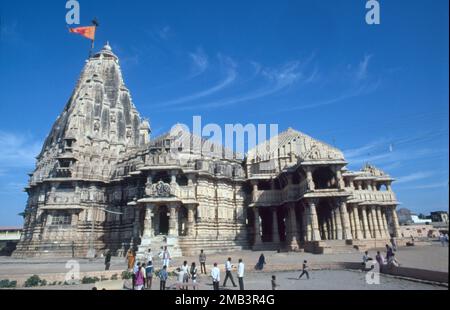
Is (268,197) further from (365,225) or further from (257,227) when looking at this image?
(365,225)

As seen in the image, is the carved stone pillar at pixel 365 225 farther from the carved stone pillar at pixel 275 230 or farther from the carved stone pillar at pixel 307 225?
the carved stone pillar at pixel 307 225

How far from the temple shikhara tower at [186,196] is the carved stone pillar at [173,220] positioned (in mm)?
123

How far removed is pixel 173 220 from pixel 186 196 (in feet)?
13.6

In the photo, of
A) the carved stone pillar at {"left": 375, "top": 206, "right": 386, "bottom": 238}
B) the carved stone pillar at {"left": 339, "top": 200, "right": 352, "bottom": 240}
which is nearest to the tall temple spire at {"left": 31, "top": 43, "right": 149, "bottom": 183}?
the carved stone pillar at {"left": 339, "top": 200, "right": 352, "bottom": 240}

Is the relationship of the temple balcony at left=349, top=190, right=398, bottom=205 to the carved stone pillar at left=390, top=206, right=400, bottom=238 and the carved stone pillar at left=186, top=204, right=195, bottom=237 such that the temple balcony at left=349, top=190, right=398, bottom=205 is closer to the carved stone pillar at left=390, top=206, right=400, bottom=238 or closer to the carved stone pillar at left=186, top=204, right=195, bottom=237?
the carved stone pillar at left=390, top=206, right=400, bottom=238

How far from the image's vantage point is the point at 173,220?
123ft

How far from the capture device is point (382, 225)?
49.6 metres

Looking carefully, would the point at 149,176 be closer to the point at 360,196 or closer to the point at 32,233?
the point at 32,233

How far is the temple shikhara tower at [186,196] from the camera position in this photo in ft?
123

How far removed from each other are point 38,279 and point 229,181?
31.6m

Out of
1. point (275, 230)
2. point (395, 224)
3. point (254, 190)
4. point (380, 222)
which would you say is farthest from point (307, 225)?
point (395, 224)

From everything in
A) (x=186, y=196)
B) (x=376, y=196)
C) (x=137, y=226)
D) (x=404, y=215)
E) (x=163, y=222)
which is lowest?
(x=137, y=226)

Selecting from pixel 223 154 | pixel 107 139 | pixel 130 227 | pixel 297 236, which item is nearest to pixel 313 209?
pixel 297 236

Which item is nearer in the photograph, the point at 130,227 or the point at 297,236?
the point at 297,236
